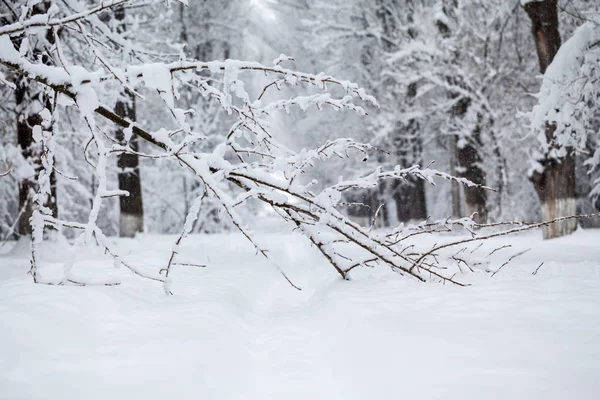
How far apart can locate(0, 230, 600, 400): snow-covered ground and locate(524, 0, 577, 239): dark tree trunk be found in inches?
256

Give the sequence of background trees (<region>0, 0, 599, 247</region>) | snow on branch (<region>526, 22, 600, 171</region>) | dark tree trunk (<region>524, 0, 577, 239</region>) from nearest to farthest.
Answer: snow on branch (<region>526, 22, 600, 171</region>), dark tree trunk (<region>524, 0, 577, 239</region>), background trees (<region>0, 0, 599, 247</region>)

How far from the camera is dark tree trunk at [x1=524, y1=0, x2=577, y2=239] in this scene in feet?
27.1

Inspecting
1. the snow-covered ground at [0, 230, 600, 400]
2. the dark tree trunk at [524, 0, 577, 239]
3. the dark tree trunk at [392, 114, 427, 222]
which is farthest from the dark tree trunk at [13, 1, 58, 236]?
the dark tree trunk at [392, 114, 427, 222]

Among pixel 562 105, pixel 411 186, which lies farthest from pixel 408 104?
pixel 562 105

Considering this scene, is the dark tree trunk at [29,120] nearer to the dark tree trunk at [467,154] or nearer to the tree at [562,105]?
the tree at [562,105]

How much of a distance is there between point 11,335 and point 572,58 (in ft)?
26.8

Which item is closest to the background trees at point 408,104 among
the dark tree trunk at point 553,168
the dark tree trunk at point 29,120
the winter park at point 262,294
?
the dark tree trunk at point 553,168

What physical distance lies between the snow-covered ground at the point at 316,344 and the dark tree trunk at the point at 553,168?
6499mm

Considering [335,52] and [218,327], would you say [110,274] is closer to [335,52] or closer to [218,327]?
[218,327]

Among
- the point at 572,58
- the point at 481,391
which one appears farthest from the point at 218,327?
the point at 572,58

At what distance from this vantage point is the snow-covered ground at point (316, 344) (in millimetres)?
1480

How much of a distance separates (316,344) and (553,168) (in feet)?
26.8

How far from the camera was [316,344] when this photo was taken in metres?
2.21

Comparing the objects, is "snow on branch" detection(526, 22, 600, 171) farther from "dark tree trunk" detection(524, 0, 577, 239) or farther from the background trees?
"dark tree trunk" detection(524, 0, 577, 239)
